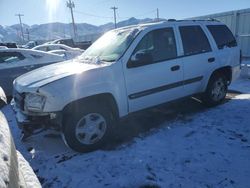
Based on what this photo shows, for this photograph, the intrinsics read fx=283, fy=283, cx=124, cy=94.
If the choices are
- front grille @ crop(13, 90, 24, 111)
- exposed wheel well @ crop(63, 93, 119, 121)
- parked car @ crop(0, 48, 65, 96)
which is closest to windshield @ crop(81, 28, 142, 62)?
exposed wheel well @ crop(63, 93, 119, 121)

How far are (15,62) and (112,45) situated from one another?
392 centimetres

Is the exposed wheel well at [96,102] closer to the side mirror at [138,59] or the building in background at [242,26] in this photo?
the side mirror at [138,59]

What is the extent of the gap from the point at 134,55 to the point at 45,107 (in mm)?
1671

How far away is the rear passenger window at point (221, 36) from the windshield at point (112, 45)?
6.50 feet

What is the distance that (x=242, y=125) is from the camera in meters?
5.13

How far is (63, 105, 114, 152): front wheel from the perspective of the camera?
4129 millimetres

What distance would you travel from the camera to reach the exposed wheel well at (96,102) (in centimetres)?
406

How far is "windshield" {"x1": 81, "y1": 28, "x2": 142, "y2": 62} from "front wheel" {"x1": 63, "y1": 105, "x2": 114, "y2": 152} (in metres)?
0.92

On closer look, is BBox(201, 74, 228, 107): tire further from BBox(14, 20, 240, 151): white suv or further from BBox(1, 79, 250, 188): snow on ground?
BBox(1, 79, 250, 188): snow on ground

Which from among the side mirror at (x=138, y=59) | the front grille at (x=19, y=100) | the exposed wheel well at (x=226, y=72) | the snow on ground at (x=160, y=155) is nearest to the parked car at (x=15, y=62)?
the snow on ground at (x=160, y=155)

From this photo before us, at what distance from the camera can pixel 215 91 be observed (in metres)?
6.21

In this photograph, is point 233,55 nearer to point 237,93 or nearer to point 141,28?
point 237,93

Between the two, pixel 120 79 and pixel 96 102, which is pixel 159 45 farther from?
pixel 96 102

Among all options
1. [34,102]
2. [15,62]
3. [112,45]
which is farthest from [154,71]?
[15,62]
